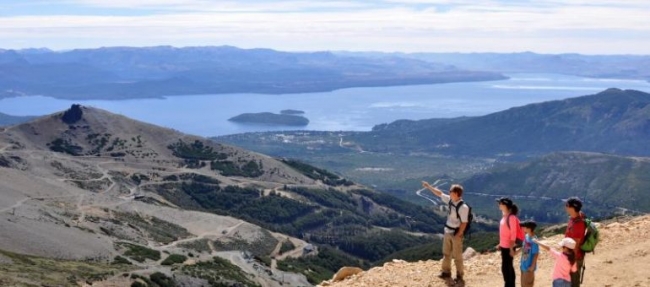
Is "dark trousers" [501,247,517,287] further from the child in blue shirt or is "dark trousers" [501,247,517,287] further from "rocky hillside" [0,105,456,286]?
"rocky hillside" [0,105,456,286]

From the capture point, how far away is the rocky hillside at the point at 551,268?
1844 cm

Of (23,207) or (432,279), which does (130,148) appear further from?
(432,279)

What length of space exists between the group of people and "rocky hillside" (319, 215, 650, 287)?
2.51ft

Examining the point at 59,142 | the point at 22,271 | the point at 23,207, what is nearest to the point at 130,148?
the point at 59,142

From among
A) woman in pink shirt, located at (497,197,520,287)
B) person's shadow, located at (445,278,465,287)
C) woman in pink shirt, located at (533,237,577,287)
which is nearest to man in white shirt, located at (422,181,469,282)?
person's shadow, located at (445,278,465,287)

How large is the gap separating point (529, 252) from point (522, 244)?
396 mm

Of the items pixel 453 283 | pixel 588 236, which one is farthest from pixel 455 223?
pixel 588 236

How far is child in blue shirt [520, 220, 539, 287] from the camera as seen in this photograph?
1567 centimetres

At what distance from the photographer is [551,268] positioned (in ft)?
64.8

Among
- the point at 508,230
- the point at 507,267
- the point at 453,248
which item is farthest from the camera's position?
the point at 453,248

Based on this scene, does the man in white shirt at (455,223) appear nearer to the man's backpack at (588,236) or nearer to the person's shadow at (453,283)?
the person's shadow at (453,283)

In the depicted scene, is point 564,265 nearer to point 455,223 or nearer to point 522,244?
point 522,244

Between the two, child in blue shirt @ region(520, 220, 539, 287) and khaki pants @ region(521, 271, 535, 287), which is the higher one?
child in blue shirt @ region(520, 220, 539, 287)

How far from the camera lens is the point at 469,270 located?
66.2ft
